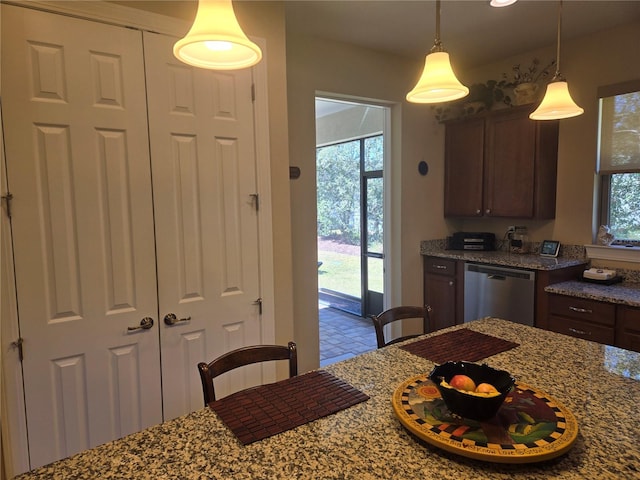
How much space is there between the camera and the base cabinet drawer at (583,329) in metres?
2.59

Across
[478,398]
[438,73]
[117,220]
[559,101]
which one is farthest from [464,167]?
[478,398]

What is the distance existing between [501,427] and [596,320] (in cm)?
212

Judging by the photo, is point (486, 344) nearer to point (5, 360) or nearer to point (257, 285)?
point (257, 285)

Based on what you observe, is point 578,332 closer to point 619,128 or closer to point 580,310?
point 580,310

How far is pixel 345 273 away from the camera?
5562 millimetres

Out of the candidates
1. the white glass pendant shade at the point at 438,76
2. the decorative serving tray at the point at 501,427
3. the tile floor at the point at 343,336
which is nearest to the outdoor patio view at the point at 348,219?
the tile floor at the point at 343,336

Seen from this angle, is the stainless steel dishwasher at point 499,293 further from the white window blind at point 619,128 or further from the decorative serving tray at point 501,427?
the decorative serving tray at point 501,427

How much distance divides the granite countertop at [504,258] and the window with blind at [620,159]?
1.30 ft

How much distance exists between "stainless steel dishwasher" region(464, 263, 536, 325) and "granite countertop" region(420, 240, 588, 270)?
0.19 feet

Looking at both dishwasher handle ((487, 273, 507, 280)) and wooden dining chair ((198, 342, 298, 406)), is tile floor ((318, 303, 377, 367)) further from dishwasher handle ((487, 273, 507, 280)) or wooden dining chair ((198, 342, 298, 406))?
wooden dining chair ((198, 342, 298, 406))

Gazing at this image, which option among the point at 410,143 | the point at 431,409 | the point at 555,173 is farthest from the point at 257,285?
the point at 555,173

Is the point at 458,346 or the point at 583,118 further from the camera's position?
the point at 583,118

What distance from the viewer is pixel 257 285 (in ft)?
7.82

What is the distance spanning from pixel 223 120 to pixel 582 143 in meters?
2.84
